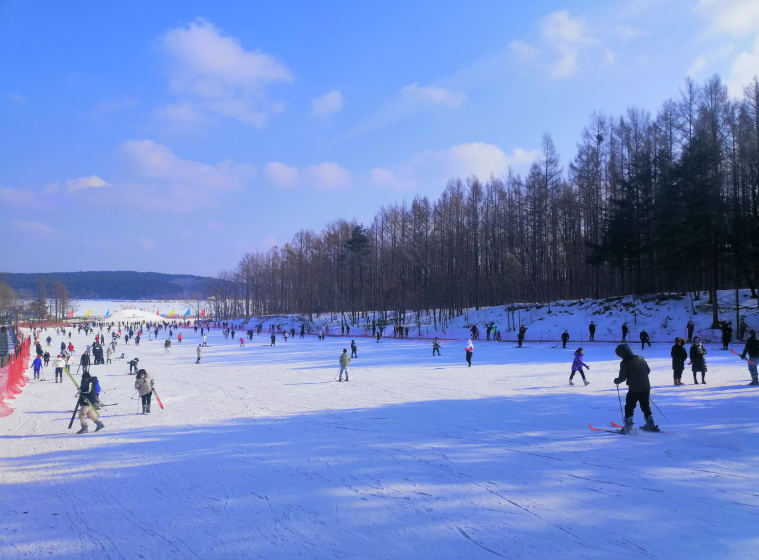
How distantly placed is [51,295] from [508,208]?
138431 millimetres

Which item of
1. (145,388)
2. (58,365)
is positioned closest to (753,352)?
(145,388)

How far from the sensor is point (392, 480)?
21.7ft

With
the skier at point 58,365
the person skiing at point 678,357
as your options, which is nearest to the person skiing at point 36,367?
the skier at point 58,365

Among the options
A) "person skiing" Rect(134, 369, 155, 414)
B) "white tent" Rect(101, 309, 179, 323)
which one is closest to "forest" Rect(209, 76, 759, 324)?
"person skiing" Rect(134, 369, 155, 414)

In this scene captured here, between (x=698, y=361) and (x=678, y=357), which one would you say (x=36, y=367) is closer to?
(x=678, y=357)

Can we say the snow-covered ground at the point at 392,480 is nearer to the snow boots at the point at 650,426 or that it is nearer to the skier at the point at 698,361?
the snow boots at the point at 650,426

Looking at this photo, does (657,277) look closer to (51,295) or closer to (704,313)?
(704,313)

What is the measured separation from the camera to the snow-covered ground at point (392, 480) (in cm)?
481

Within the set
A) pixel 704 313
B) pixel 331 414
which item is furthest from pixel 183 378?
pixel 704 313

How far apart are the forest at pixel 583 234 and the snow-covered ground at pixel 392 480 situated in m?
20.7

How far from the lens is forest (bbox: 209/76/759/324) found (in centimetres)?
3055

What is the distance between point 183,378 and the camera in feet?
69.8

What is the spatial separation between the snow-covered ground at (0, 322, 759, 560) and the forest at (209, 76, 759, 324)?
20.7m

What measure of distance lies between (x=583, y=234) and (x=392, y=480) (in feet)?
167
